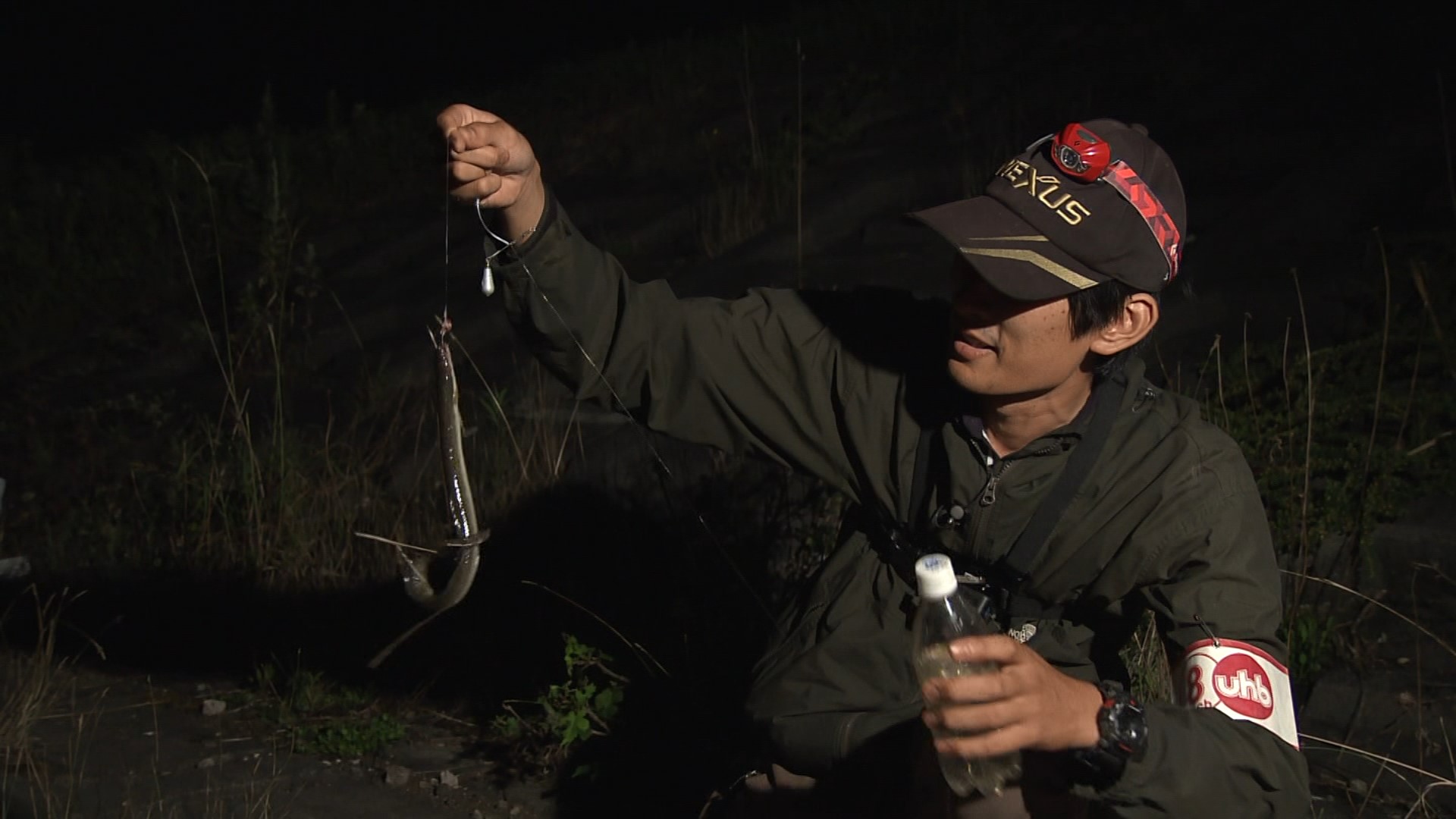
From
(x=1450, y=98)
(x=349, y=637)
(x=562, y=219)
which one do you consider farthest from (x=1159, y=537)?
(x=1450, y=98)

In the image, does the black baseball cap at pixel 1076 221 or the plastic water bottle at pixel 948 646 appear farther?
the black baseball cap at pixel 1076 221

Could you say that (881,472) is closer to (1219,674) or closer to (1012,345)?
(1012,345)

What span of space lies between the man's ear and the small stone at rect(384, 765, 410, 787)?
2193mm

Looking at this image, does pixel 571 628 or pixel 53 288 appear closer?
pixel 571 628

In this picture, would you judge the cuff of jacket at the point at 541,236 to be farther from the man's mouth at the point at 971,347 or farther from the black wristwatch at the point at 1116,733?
the black wristwatch at the point at 1116,733

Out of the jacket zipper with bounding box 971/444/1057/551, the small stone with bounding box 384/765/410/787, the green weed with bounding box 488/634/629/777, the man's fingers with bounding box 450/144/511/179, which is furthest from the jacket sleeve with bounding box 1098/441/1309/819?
the small stone with bounding box 384/765/410/787

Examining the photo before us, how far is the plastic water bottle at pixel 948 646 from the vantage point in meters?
2.08

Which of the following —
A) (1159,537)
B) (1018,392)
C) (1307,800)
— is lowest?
(1307,800)

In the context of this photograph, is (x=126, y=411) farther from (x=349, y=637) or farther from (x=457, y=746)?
(x=457, y=746)

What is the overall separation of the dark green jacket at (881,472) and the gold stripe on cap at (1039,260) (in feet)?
0.83

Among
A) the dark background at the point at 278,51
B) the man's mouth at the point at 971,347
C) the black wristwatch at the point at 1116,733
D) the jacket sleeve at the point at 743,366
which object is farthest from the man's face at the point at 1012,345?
the dark background at the point at 278,51

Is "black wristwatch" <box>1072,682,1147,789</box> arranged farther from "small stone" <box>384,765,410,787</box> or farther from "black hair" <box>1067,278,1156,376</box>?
"small stone" <box>384,765,410,787</box>

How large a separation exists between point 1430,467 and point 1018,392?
2292 mm

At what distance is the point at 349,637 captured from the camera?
15.6 ft
